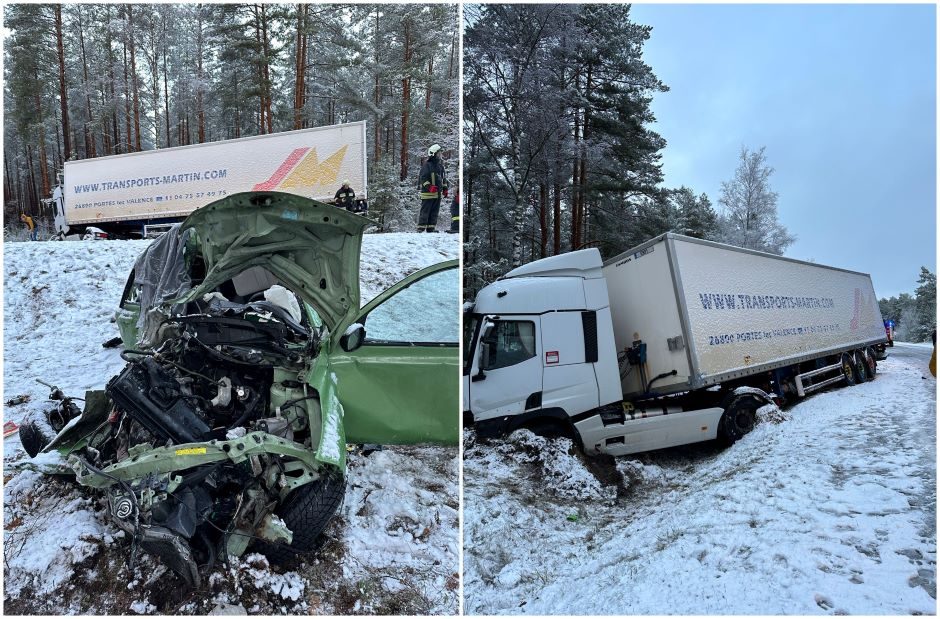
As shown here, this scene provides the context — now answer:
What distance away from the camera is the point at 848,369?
9047 millimetres

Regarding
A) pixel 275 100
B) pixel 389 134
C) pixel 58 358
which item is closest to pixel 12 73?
pixel 275 100

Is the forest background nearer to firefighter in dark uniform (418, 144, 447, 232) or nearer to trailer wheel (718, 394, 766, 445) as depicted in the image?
firefighter in dark uniform (418, 144, 447, 232)

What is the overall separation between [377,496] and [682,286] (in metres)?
3.82

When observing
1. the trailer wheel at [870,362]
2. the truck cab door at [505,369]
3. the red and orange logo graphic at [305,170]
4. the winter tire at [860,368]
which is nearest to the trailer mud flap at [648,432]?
the truck cab door at [505,369]

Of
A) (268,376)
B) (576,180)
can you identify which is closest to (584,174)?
(576,180)

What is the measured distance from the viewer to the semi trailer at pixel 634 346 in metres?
5.03

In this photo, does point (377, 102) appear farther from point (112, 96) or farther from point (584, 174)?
point (112, 96)

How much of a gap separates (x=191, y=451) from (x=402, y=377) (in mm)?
1237

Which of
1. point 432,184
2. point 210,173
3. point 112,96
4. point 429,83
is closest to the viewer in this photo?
point 432,184

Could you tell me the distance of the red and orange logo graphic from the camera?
11.2m

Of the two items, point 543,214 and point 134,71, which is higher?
point 134,71

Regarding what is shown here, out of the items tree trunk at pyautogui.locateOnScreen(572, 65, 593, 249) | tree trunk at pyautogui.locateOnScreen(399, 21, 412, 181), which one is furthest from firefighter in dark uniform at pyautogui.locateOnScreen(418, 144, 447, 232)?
tree trunk at pyautogui.locateOnScreen(399, 21, 412, 181)

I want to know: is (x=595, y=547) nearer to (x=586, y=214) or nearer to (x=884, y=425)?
(x=884, y=425)

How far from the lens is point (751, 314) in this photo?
258 inches
